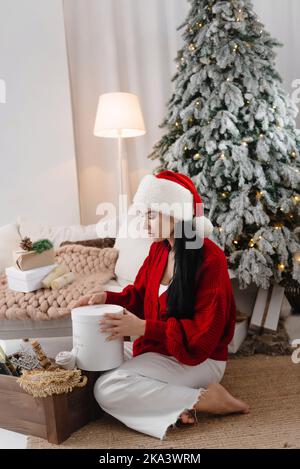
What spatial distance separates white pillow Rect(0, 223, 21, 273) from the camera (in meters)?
2.67

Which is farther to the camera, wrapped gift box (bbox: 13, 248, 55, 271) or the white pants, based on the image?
wrapped gift box (bbox: 13, 248, 55, 271)

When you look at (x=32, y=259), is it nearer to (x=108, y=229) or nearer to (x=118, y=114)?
(x=108, y=229)

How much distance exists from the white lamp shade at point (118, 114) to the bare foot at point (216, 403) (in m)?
1.92

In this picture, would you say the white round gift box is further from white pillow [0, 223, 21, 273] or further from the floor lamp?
the floor lamp

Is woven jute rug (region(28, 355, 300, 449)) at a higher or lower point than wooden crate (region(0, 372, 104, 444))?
lower

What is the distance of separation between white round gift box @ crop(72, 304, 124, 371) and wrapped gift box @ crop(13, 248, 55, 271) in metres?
0.60

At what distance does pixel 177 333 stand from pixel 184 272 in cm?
22

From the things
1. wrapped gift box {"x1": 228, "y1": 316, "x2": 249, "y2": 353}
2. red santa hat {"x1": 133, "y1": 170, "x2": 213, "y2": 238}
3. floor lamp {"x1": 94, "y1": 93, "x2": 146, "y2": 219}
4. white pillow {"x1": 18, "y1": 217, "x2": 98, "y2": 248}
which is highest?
floor lamp {"x1": 94, "y1": 93, "x2": 146, "y2": 219}

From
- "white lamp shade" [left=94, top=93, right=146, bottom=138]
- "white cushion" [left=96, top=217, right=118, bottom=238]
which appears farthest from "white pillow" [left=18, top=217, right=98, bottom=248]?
"white lamp shade" [left=94, top=93, right=146, bottom=138]

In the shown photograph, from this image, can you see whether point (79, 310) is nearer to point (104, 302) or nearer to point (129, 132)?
point (104, 302)

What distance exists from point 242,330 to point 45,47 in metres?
2.39

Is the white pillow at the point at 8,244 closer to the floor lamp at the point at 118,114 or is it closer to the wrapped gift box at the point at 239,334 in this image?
the floor lamp at the point at 118,114

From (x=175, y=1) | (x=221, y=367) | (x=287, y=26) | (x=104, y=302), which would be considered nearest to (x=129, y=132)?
(x=175, y=1)

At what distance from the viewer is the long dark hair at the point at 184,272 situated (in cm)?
163
